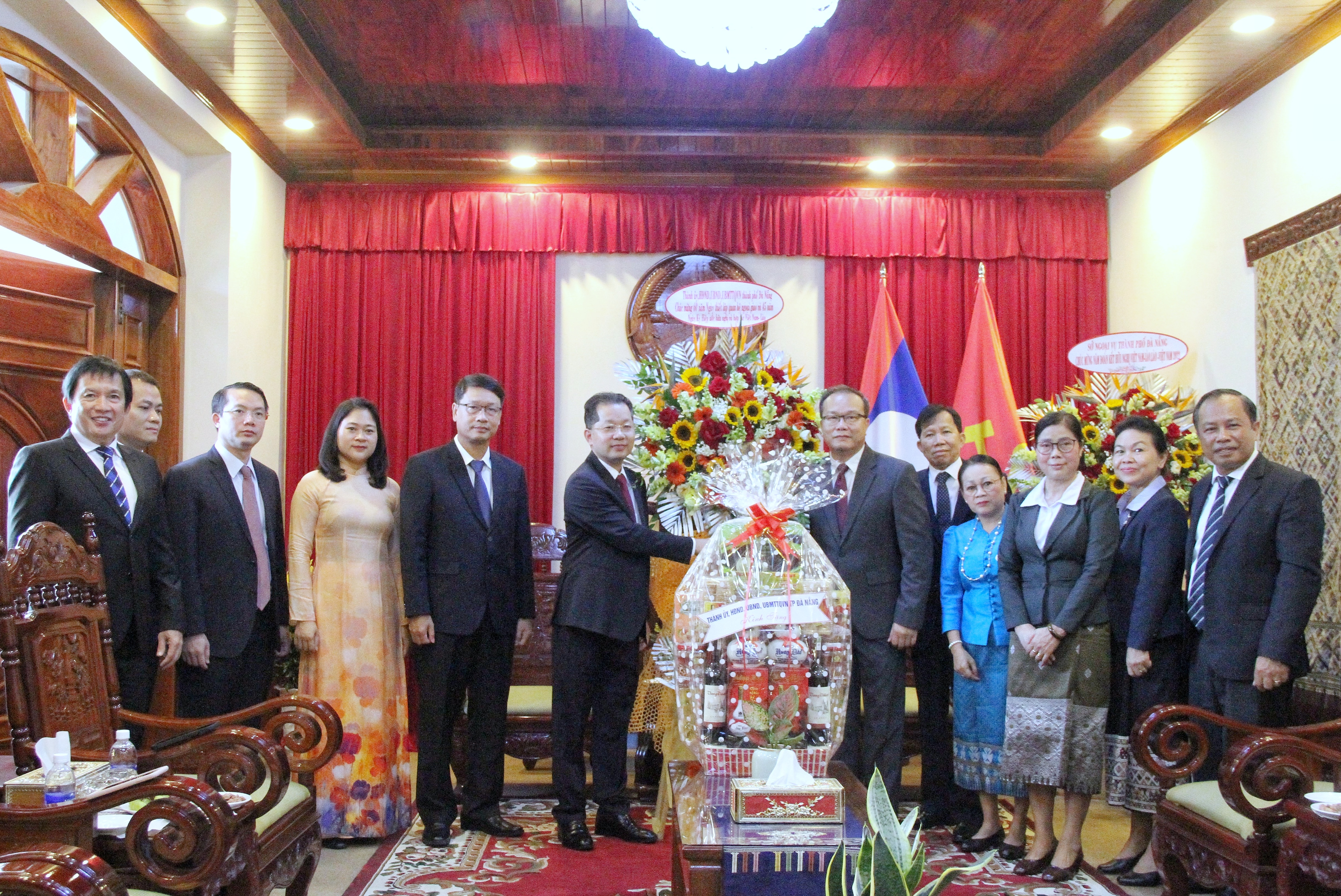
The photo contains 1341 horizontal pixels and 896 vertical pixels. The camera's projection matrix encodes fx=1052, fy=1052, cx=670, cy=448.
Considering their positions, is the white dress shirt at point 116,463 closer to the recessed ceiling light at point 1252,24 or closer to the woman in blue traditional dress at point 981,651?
the woman in blue traditional dress at point 981,651

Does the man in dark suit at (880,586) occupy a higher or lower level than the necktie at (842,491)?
lower

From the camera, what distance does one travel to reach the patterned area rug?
3.10 m

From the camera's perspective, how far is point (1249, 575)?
305 cm

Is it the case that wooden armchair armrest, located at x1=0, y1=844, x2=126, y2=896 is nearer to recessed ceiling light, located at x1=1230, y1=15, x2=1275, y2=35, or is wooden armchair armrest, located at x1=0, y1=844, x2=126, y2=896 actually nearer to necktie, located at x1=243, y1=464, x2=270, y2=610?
necktie, located at x1=243, y1=464, x2=270, y2=610

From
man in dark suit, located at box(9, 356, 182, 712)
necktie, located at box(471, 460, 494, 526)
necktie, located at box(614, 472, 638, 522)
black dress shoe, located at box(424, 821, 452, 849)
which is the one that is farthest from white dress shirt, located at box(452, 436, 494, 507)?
black dress shoe, located at box(424, 821, 452, 849)

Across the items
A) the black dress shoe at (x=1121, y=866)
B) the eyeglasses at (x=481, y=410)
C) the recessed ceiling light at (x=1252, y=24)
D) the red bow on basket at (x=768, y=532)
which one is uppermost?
the recessed ceiling light at (x=1252, y=24)

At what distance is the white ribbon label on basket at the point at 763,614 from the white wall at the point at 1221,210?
3001mm

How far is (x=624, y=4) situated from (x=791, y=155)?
64.5 inches

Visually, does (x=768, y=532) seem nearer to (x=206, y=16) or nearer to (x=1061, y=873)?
(x=1061, y=873)

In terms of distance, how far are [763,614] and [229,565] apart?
5.89 feet

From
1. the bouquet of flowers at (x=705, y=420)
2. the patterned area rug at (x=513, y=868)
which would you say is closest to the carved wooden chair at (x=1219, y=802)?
the bouquet of flowers at (x=705, y=420)

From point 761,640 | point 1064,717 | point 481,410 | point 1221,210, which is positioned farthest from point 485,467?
point 1221,210

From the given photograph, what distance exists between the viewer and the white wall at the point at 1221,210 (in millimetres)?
4207

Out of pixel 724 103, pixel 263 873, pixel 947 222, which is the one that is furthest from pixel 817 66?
pixel 263 873
